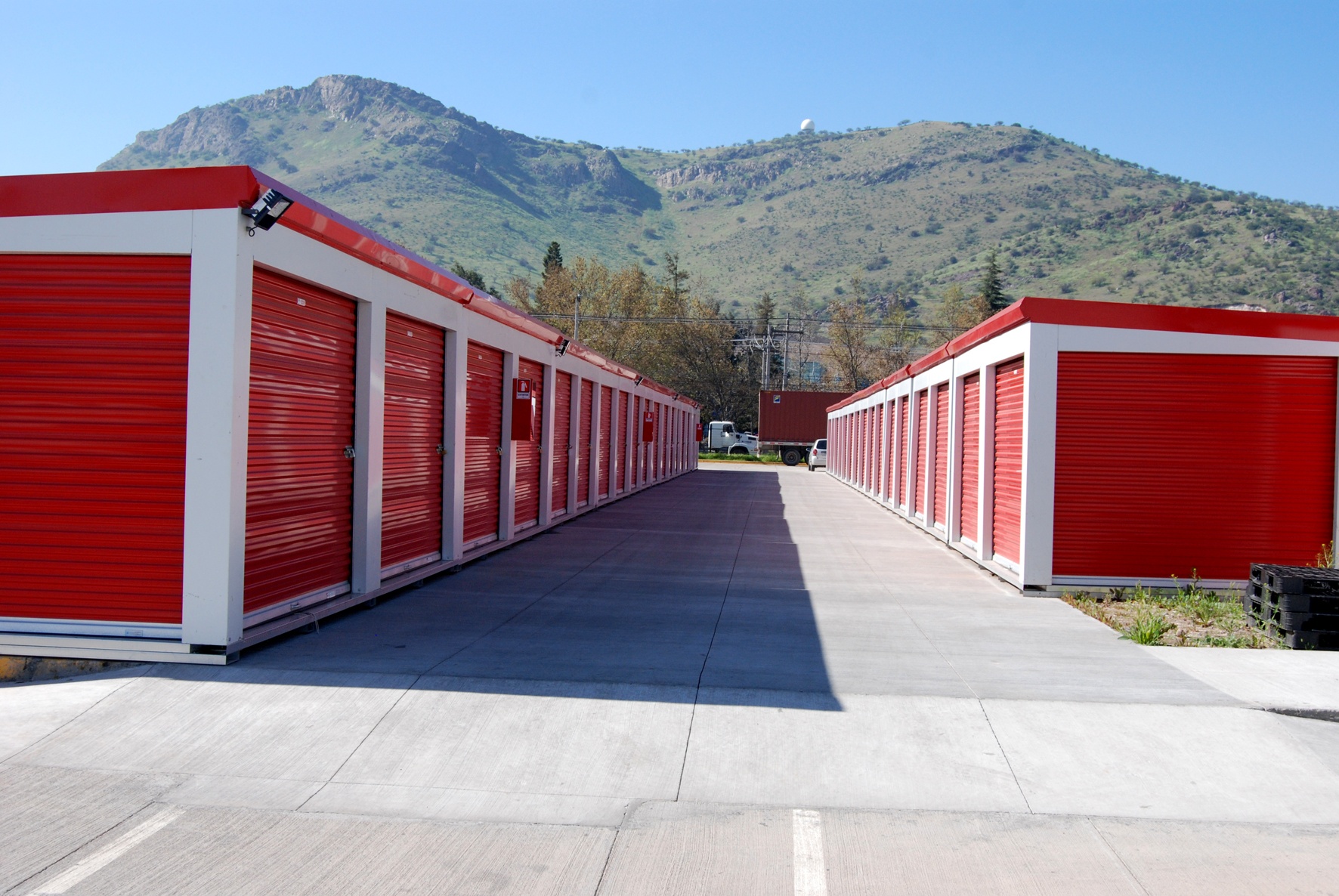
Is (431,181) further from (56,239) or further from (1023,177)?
(56,239)

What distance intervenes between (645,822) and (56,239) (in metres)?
6.05

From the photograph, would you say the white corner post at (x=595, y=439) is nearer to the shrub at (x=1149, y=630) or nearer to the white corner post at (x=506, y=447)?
the white corner post at (x=506, y=447)

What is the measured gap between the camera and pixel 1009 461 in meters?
12.2

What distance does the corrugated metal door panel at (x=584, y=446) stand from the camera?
19969 mm

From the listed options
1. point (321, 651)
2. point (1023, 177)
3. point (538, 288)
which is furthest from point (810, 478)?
point (1023, 177)

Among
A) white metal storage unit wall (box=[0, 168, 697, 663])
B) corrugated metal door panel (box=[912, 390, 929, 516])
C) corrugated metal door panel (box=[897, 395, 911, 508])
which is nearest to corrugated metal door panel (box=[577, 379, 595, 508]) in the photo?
corrugated metal door panel (box=[912, 390, 929, 516])

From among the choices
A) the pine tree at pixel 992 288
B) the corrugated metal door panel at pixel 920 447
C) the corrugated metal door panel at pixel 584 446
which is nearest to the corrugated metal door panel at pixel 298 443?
the corrugated metal door panel at pixel 584 446

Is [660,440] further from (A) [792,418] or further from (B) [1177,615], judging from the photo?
(B) [1177,615]

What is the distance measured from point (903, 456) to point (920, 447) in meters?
2.27

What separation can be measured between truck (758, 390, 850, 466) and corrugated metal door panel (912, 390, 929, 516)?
32406 millimetres

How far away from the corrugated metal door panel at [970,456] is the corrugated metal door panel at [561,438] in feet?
23.0

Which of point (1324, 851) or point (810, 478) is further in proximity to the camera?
point (810, 478)

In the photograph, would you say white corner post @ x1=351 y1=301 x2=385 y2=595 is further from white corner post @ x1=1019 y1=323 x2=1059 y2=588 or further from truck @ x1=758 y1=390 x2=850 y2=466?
truck @ x1=758 y1=390 x2=850 y2=466

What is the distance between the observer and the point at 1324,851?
459cm
